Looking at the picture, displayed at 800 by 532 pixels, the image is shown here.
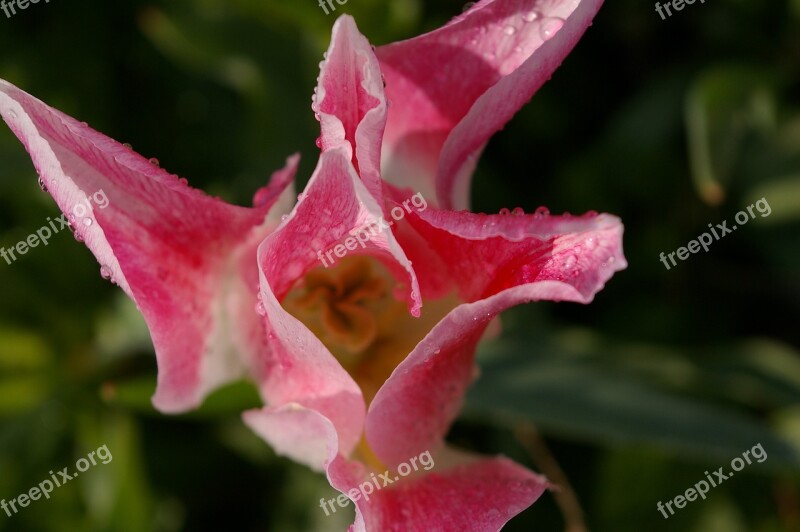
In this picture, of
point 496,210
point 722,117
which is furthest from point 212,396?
point 722,117

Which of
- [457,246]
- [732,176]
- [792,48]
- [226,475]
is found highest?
[457,246]

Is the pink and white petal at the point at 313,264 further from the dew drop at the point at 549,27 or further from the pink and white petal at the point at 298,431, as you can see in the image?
the dew drop at the point at 549,27

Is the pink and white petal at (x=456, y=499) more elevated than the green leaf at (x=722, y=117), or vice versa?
the pink and white petal at (x=456, y=499)

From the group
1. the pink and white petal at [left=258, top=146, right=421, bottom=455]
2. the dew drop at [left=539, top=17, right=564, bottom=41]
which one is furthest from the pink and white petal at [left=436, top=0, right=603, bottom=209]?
the pink and white petal at [left=258, top=146, right=421, bottom=455]

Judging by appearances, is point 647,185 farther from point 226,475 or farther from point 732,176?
point 226,475

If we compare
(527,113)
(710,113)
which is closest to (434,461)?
(710,113)

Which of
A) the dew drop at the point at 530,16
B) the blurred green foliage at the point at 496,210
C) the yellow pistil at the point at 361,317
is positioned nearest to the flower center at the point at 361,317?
the yellow pistil at the point at 361,317
